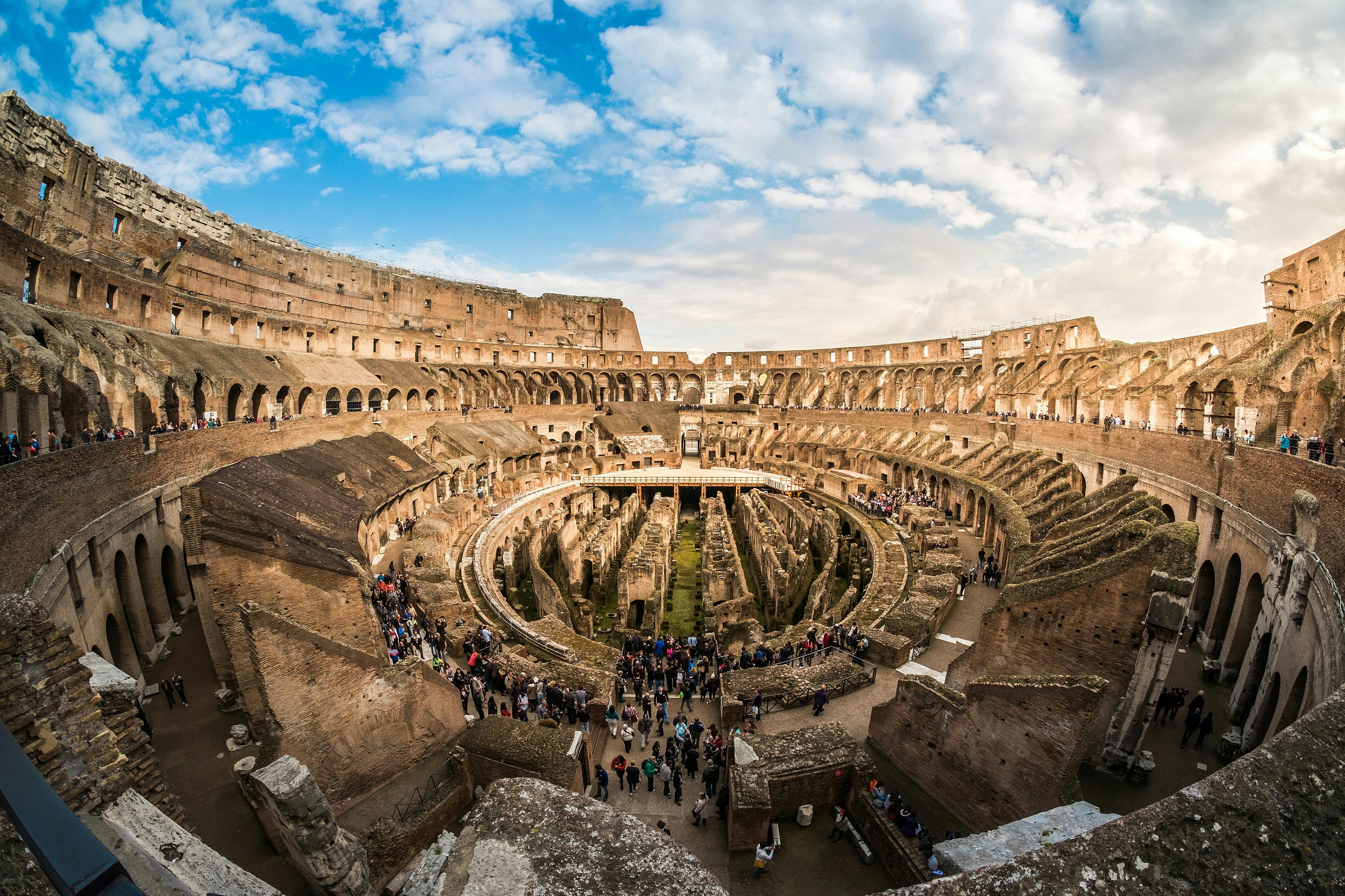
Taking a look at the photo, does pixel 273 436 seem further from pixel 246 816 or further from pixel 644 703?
pixel 644 703

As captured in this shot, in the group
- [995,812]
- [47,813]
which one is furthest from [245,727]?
→ [995,812]

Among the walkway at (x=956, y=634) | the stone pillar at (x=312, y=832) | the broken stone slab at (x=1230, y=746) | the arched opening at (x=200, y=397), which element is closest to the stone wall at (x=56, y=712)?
the stone pillar at (x=312, y=832)

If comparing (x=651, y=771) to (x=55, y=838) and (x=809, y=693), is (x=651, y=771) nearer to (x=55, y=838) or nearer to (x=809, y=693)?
(x=809, y=693)

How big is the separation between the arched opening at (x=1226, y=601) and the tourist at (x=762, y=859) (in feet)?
40.0

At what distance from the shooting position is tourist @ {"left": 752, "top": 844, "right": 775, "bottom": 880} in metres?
7.58

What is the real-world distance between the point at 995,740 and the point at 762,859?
3.64 metres

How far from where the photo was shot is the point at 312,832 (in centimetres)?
643

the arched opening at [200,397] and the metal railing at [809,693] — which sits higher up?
the arched opening at [200,397]

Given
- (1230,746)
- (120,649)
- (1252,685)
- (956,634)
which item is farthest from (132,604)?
(1252,685)

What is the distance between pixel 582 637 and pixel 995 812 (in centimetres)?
912

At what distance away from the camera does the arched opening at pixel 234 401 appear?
24.3 metres

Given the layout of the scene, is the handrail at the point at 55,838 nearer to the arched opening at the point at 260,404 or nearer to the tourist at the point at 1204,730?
the tourist at the point at 1204,730

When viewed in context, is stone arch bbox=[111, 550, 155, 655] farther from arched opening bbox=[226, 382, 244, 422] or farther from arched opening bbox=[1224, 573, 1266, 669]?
arched opening bbox=[1224, 573, 1266, 669]

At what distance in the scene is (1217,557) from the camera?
45.0 feet
